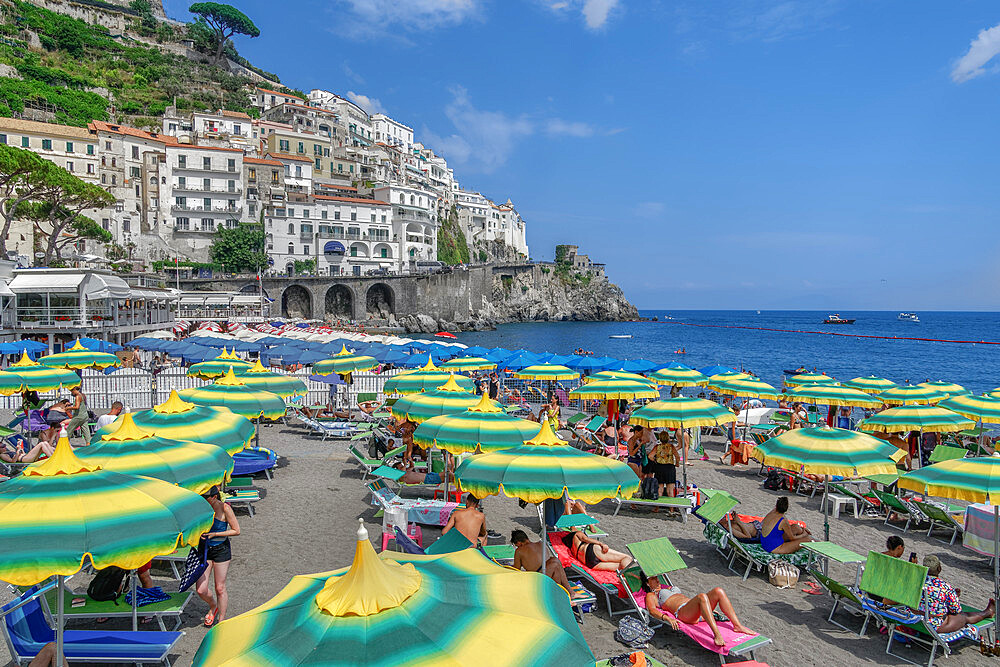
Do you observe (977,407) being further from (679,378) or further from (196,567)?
(196,567)

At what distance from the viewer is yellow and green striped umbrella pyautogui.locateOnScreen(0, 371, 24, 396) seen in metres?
13.0


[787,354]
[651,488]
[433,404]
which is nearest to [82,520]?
[433,404]

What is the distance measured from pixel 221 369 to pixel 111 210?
6436 cm

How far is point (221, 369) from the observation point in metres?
16.9

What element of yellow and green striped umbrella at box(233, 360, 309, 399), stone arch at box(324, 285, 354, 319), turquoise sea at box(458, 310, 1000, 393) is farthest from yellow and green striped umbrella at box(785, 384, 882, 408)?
stone arch at box(324, 285, 354, 319)

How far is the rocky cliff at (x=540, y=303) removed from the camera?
99.2m

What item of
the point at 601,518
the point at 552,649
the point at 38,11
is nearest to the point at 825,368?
the point at 601,518

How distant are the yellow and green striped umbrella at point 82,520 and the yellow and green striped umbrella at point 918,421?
12.4 metres

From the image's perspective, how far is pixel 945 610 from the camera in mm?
6000

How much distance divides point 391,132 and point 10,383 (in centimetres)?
12579

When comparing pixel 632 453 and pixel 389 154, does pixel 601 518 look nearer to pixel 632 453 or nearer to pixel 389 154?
pixel 632 453

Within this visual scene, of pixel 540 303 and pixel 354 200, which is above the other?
pixel 354 200

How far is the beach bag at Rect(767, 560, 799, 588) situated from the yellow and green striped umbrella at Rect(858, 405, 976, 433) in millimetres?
5929

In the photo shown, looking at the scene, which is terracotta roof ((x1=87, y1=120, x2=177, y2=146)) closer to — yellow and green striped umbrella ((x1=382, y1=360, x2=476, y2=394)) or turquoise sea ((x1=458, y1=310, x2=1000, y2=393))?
turquoise sea ((x1=458, y1=310, x2=1000, y2=393))
